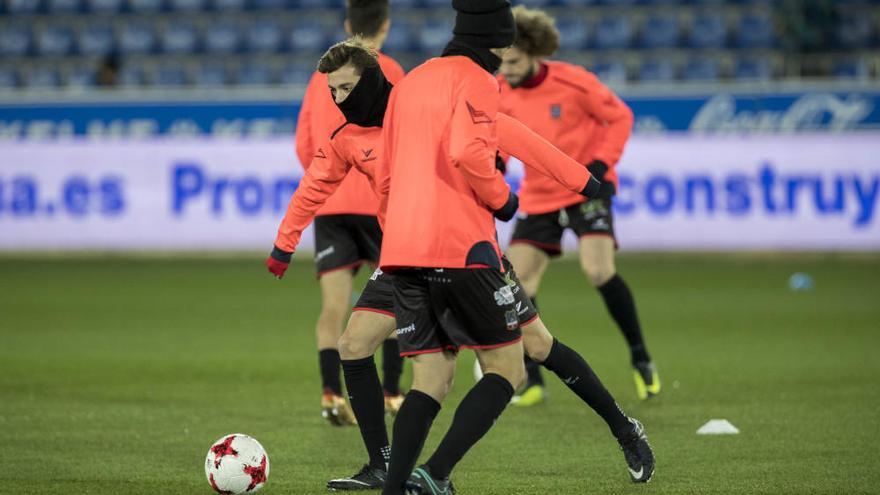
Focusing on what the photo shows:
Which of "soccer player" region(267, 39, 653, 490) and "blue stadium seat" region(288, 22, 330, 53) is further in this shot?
"blue stadium seat" region(288, 22, 330, 53)

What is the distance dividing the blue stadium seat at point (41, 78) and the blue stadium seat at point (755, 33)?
1081 centimetres

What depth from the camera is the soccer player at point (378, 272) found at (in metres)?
5.48

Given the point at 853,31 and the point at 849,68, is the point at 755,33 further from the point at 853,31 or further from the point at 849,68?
the point at 849,68

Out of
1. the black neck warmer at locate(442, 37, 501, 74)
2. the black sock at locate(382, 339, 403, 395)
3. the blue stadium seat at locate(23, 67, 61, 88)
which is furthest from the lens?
the blue stadium seat at locate(23, 67, 61, 88)

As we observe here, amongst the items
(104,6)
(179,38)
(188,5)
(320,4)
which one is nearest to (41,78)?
(104,6)

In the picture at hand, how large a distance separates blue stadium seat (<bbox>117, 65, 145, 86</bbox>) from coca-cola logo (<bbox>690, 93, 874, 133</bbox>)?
942 centimetres

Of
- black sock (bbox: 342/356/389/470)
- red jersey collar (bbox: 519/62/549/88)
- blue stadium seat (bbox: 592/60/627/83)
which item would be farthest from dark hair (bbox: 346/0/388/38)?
blue stadium seat (bbox: 592/60/627/83)

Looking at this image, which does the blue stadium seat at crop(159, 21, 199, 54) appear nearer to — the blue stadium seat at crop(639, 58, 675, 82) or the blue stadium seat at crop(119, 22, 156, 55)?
the blue stadium seat at crop(119, 22, 156, 55)

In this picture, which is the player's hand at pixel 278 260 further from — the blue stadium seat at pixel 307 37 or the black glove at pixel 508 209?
the blue stadium seat at pixel 307 37

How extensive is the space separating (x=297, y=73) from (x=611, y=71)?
4816 mm

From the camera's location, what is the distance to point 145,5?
23391 mm

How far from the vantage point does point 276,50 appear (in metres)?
22.4

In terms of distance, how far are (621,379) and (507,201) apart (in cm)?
435

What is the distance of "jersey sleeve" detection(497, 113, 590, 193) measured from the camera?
5449 mm
